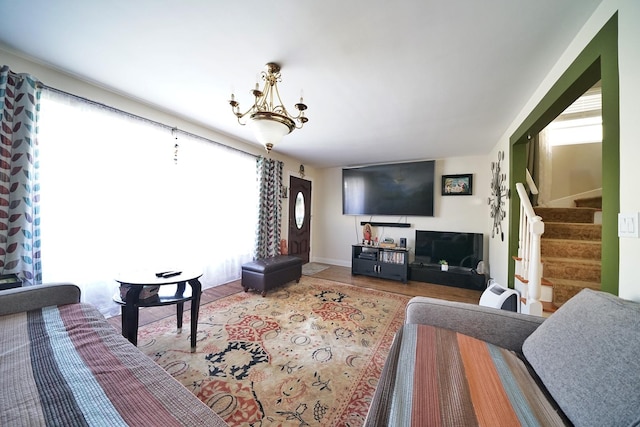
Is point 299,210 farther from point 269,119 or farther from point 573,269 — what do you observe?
point 573,269

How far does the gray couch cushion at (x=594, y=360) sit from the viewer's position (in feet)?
1.93

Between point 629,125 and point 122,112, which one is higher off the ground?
point 122,112

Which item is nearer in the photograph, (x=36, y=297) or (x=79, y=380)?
(x=79, y=380)

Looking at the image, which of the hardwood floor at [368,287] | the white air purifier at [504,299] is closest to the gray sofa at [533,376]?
the white air purifier at [504,299]

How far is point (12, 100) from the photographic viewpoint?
1692mm

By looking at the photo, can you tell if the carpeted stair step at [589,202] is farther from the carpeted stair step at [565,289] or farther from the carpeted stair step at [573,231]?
the carpeted stair step at [565,289]

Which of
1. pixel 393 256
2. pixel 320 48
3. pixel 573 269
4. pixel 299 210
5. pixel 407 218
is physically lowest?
pixel 393 256

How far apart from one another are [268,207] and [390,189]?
2.42 metres

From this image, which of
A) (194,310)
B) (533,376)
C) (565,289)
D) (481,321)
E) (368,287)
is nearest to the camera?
(533,376)

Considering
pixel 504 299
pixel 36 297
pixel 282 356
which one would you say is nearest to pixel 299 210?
pixel 282 356

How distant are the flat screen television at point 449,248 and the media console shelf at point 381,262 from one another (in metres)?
0.41

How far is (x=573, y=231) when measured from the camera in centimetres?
246

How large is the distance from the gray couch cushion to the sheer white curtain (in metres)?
2.62

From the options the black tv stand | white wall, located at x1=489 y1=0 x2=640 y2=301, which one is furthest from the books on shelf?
white wall, located at x1=489 y1=0 x2=640 y2=301
